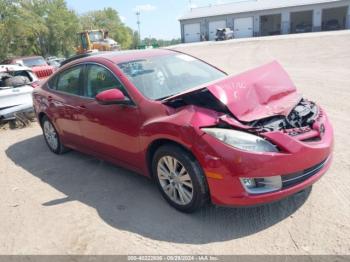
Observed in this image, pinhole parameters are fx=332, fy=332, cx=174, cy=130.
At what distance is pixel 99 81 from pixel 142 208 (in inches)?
72.1

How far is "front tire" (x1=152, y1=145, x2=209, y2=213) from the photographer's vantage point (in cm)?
322

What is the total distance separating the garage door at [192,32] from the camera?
54.3 meters

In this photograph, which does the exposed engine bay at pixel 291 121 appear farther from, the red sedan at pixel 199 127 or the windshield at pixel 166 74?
the windshield at pixel 166 74

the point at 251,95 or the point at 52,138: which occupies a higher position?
the point at 251,95

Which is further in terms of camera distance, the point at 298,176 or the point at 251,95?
the point at 251,95

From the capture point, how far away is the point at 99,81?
4.49 metres

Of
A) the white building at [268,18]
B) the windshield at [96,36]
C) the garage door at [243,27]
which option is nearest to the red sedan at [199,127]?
the windshield at [96,36]

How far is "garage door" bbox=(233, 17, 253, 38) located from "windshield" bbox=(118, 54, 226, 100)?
49.2 metres

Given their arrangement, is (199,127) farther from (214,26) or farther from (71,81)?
(214,26)

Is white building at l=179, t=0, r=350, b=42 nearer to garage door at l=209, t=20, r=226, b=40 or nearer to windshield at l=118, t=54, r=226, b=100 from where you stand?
garage door at l=209, t=20, r=226, b=40

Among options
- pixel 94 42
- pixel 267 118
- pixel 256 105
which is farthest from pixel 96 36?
pixel 267 118

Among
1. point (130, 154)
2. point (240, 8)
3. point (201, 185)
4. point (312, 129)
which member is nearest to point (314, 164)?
point (312, 129)

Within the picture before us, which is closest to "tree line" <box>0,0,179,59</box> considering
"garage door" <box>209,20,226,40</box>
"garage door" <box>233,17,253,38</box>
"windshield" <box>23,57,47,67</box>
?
"garage door" <box>209,20,226,40</box>

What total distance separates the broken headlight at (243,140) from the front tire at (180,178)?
15.1 inches
